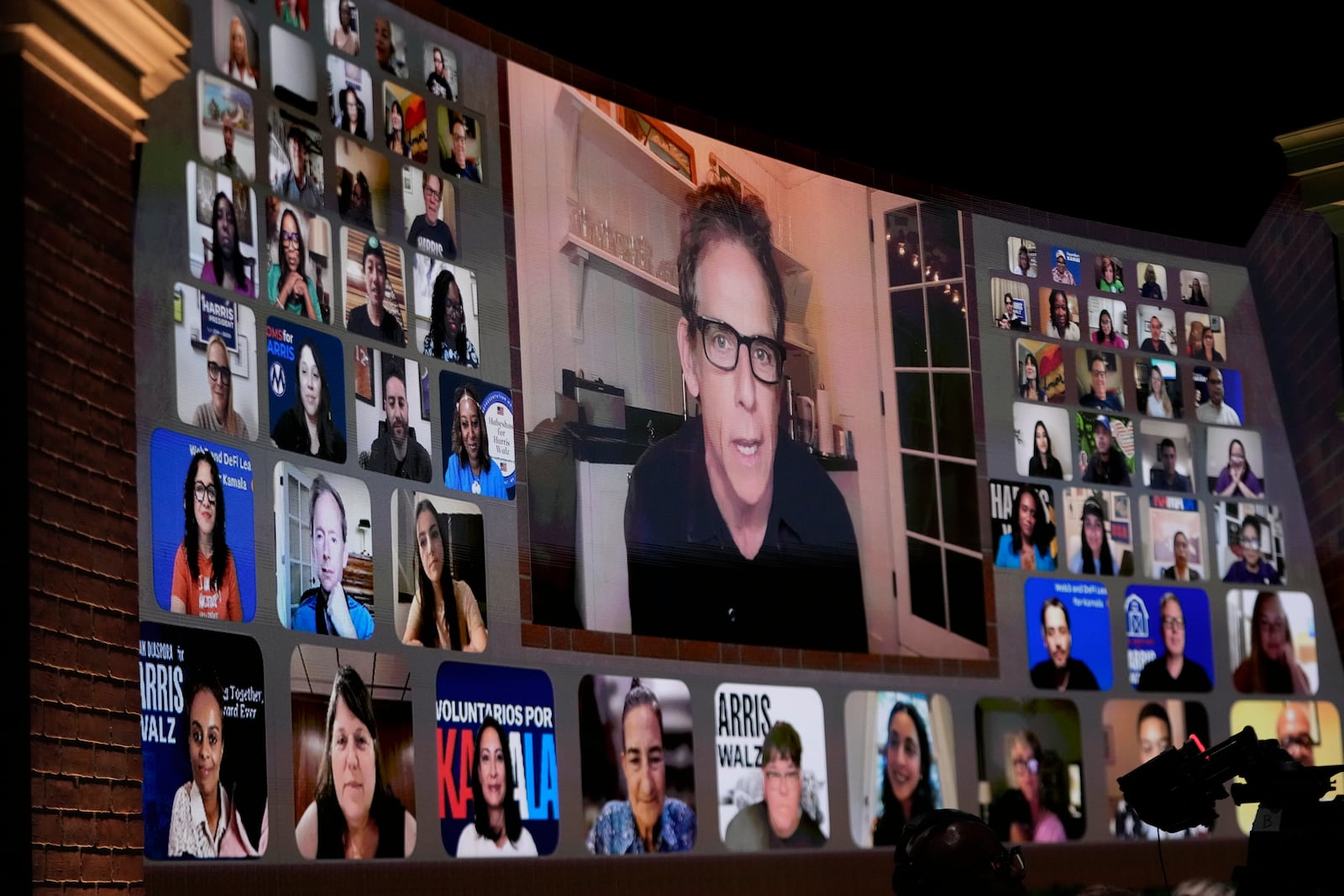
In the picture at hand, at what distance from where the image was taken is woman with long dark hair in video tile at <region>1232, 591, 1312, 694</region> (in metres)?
7.99

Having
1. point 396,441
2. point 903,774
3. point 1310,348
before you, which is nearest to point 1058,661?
point 903,774

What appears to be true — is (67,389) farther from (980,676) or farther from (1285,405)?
(1285,405)

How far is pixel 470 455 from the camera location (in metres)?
5.62

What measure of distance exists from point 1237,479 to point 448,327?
439 centimetres

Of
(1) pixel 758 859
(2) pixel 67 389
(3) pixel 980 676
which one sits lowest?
(1) pixel 758 859

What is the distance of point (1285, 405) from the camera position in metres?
8.33

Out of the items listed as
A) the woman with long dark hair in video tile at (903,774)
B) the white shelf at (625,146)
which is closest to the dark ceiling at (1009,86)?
the white shelf at (625,146)

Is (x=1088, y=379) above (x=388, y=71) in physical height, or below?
below

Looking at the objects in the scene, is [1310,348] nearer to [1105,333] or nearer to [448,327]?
[1105,333]

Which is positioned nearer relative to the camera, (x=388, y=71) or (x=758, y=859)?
(x=388, y=71)

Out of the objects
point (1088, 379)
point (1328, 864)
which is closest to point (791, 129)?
point (1088, 379)

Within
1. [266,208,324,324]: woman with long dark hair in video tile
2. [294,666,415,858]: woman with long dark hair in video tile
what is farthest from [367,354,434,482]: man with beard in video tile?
[294,666,415,858]: woman with long dark hair in video tile

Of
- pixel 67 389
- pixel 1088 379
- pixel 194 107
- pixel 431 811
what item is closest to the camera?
pixel 67 389

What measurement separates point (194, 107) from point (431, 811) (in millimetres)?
2270
